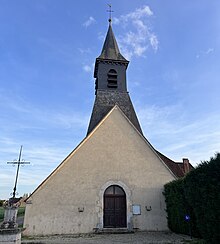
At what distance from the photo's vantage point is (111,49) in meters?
18.8

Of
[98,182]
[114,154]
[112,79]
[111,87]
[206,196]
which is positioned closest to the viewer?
[206,196]

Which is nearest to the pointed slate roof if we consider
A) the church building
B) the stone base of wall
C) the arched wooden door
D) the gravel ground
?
the church building

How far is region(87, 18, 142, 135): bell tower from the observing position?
51.8ft

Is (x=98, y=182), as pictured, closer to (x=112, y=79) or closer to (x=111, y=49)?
(x=112, y=79)

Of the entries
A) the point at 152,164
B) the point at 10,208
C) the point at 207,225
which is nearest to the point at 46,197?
the point at 10,208

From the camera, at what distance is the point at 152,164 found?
1259 centimetres

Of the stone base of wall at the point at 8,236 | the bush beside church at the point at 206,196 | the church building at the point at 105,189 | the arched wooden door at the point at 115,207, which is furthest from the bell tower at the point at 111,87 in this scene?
the stone base of wall at the point at 8,236

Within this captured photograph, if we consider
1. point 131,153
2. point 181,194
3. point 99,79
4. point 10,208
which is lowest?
point 10,208

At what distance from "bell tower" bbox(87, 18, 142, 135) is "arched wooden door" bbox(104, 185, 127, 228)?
4711mm

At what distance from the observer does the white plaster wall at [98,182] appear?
437 inches

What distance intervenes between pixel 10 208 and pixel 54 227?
14.8 ft

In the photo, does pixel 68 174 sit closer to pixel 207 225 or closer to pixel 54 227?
pixel 54 227

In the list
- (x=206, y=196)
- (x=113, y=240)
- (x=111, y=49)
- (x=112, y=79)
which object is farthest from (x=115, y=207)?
(x=111, y=49)

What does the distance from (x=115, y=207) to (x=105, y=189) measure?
3.45 ft
